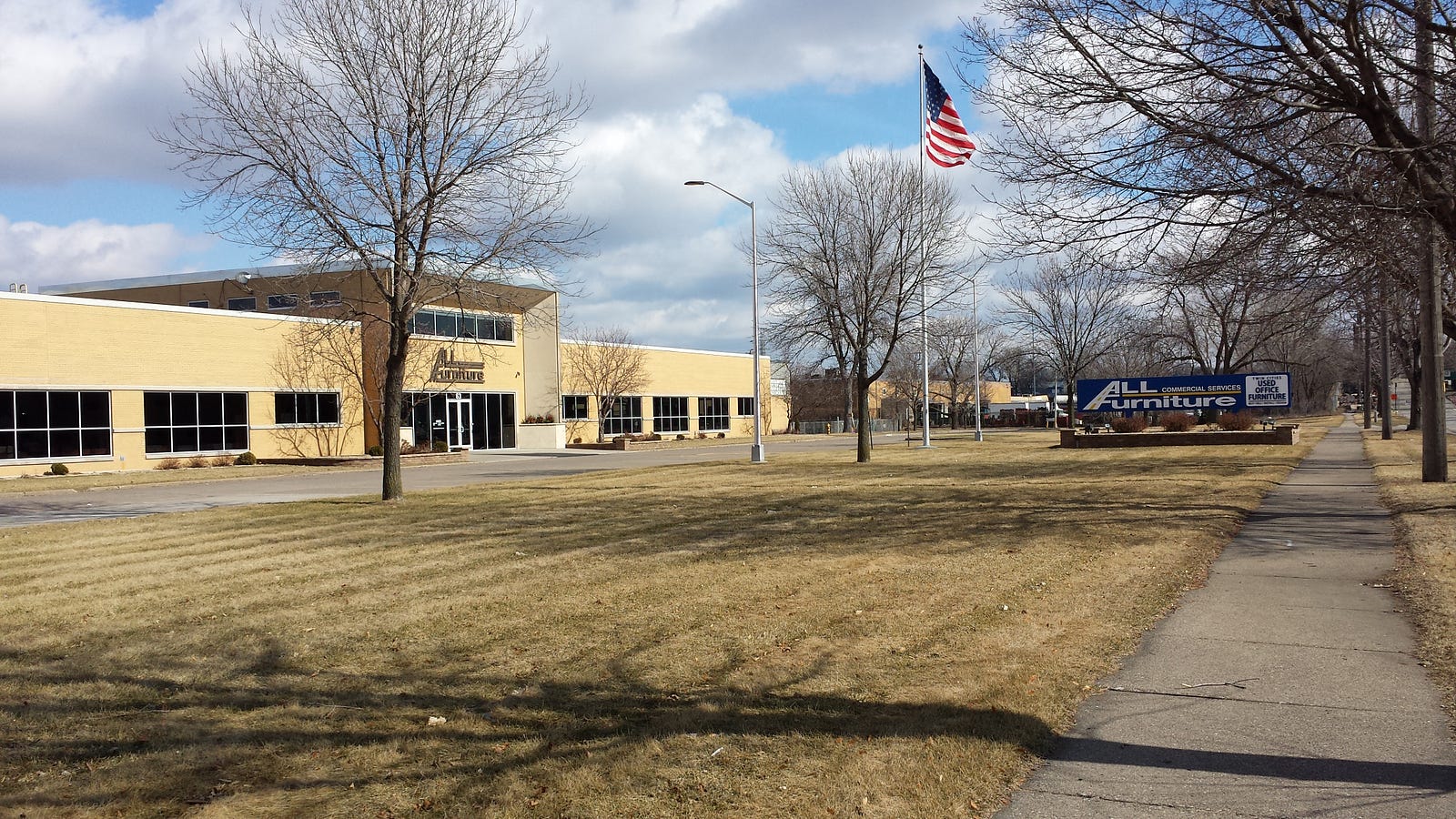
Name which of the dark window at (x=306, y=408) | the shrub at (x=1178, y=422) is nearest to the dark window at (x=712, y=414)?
the dark window at (x=306, y=408)

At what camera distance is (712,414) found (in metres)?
72.0

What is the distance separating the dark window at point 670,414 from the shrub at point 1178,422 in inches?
1365

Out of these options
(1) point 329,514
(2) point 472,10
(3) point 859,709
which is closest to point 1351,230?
(3) point 859,709

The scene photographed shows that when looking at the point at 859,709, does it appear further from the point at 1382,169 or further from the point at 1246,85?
the point at 1382,169

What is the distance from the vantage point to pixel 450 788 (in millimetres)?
4602

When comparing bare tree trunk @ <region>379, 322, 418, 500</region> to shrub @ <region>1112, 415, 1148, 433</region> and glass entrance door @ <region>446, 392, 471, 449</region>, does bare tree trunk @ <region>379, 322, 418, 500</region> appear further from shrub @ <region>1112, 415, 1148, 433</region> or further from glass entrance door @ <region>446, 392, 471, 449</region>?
glass entrance door @ <region>446, 392, 471, 449</region>

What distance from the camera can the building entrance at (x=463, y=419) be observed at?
46531mm

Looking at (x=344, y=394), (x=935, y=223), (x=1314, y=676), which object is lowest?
(x=1314, y=676)

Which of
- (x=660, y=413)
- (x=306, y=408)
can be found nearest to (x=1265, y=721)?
(x=306, y=408)

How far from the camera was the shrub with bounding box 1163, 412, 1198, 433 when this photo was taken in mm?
37781

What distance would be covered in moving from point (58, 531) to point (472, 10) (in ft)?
35.0

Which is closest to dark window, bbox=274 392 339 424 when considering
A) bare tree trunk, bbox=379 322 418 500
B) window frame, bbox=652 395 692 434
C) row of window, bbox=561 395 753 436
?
row of window, bbox=561 395 753 436

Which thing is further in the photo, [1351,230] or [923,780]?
[1351,230]

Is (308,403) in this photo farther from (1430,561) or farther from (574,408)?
(1430,561)
